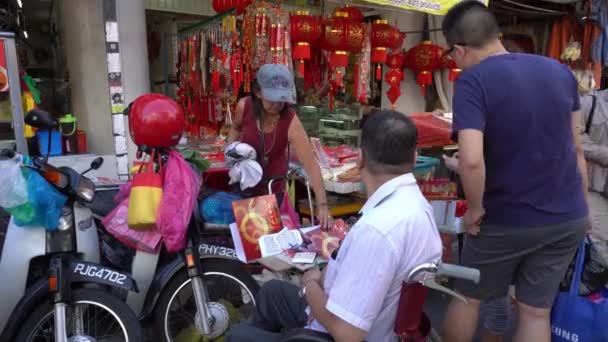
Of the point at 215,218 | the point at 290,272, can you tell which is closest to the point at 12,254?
the point at 215,218

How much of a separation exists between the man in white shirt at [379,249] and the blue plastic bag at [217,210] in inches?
41.9

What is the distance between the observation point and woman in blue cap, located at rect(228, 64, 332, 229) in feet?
9.26

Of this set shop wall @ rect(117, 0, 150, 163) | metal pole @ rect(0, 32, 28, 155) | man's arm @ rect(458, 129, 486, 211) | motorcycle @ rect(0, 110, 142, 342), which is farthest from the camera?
shop wall @ rect(117, 0, 150, 163)

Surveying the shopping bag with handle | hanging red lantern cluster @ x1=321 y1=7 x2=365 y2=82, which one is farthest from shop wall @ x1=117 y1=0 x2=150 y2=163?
the shopping bag with handle

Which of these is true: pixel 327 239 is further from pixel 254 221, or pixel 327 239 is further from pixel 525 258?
pixel 525 258

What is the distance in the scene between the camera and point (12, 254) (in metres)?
2.27

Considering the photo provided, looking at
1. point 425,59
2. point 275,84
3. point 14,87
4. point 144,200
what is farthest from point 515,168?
point 425,59

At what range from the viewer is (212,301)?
2.63 m

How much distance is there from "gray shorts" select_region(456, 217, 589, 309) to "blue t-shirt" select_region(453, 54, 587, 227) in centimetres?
5

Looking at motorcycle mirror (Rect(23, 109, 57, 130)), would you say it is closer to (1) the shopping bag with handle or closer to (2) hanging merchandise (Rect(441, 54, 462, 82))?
(1) the shopping bag with handle

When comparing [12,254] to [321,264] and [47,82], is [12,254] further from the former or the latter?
[47,82]

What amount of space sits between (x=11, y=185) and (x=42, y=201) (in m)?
0.15

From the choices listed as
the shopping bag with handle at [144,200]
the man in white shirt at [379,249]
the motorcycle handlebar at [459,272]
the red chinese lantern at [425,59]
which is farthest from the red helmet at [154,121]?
the red chinese lantern at [425,59]

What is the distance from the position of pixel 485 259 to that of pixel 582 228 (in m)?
0.48
